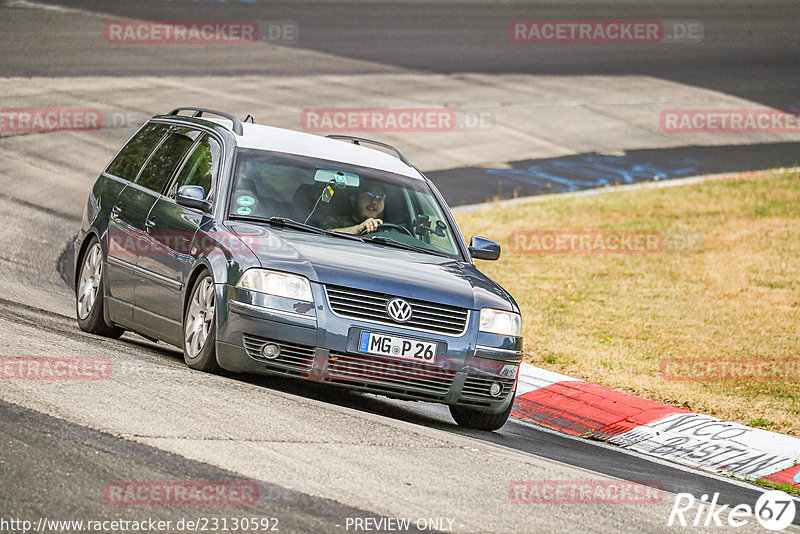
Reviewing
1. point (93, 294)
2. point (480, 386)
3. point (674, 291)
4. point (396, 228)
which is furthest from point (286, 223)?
point (674, 291)

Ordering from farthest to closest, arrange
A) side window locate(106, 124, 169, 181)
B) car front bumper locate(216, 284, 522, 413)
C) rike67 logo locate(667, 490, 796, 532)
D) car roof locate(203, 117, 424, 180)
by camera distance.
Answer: side window locate(106, 124, 169, 181) → car roof locate(203, 117, 424, 180) → car front bumper locate(216, 284, 522, 413) → rike67 logo locate(667, 490, 796, 532)

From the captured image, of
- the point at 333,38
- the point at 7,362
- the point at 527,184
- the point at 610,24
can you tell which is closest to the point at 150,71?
the point at 333,38

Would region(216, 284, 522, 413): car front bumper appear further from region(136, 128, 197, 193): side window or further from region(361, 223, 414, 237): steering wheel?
region(136, 128, 197, 193): side window

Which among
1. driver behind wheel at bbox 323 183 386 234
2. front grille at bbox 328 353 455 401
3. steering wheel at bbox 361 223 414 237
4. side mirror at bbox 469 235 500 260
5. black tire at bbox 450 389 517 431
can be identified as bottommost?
black tire at bbox 450 389 517 431

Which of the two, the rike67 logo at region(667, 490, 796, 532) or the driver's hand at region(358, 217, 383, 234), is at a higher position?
the driver's hand at region(358, 217, 383, 234)

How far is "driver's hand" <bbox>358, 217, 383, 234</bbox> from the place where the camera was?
29.0ft

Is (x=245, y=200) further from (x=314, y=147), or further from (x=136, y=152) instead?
(x=136, y=152)

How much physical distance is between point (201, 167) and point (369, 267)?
6.16 feet

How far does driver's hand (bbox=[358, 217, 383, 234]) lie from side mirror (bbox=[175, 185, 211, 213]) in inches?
42.6

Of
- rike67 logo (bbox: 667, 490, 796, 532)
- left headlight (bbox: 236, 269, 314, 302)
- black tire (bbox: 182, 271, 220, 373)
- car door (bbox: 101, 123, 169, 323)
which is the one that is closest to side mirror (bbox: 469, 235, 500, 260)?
left headlight (bbox: 236, 269, 314, 302)

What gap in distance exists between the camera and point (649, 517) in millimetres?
6160

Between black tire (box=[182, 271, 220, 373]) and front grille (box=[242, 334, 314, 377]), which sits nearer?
front grille (box=[242, 334, 314, 377])

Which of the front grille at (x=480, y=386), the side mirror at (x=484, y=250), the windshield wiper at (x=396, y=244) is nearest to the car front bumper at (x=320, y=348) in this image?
the front grille at (x=480, y=386)

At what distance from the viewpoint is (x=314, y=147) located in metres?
9.37
